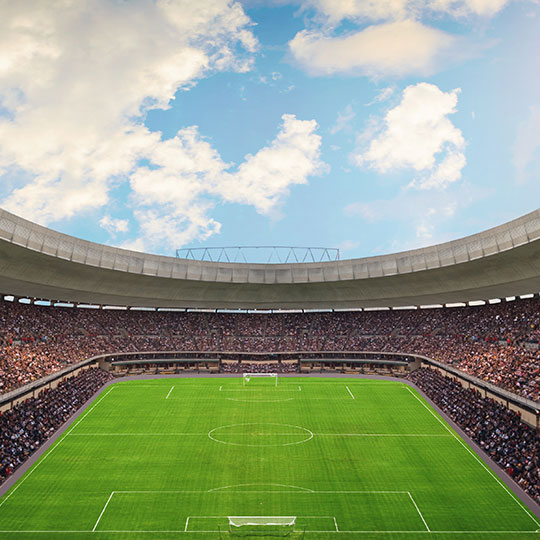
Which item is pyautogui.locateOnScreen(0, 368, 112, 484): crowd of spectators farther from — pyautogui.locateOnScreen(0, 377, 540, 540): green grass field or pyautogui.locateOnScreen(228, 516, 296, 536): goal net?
pyautogui.locateOnScreen(228, 516, 296, 536): goal net

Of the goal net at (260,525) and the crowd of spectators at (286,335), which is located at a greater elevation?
the crowd of spectators at (286,335)

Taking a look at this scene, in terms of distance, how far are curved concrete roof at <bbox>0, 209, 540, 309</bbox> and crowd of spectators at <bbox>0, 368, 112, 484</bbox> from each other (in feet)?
35.7

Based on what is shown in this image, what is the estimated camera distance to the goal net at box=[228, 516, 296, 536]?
20.2 m

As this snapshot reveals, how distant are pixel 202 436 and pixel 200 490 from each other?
898cm

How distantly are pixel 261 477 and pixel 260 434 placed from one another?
25.1 ft

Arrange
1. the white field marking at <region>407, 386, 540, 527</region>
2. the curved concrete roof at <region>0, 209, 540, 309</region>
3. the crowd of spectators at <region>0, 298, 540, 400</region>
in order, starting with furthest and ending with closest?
1. the crowd of spectators at <region>0, 298, 540, 400</region>
2. the curved concrete roof at <region>0, 209, 540, 309</region>
3. the white field marking at <region>407, 386, 540, 527</region>

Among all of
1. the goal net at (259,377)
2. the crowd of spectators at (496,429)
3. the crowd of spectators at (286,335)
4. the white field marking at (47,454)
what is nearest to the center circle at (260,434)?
the white field marking at (47,454)

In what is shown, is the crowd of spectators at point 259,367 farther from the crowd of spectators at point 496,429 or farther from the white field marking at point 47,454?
the crowd of spectators at point 496,429

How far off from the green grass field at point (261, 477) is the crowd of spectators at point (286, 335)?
23.5ft

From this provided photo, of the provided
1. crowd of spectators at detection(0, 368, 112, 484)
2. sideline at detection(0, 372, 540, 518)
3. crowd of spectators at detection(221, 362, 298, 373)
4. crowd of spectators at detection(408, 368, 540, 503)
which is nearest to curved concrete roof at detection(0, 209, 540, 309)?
crowd of spectators at detection(221, 362, 298, 373)

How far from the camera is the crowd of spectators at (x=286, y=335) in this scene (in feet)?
126

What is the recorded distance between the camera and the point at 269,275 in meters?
63.7

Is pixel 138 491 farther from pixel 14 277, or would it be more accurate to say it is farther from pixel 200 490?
pixel 14 277


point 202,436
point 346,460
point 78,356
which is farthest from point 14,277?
point 346,460
